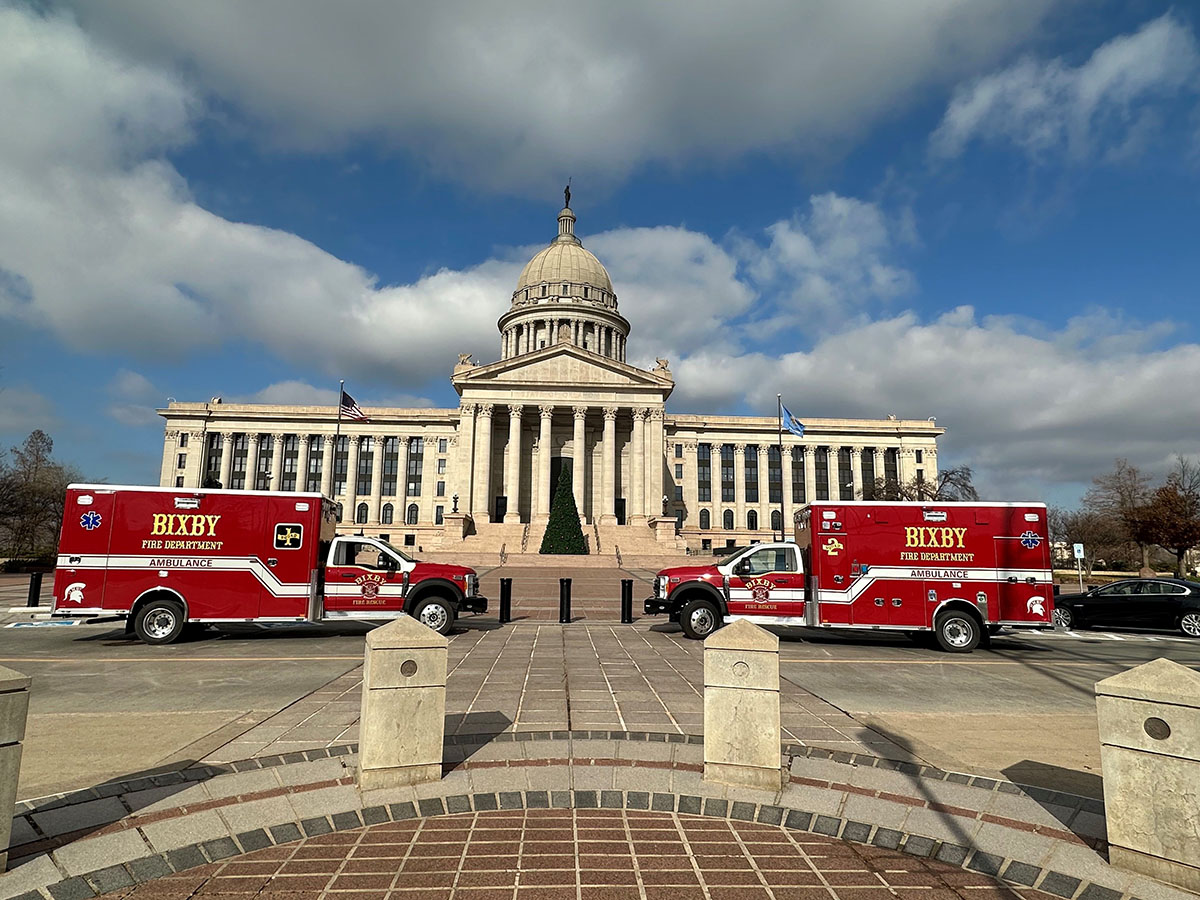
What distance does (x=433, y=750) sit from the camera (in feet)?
17.5

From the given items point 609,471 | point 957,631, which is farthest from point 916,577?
point 609,471

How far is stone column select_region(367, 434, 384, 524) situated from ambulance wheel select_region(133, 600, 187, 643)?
70637 millimetres

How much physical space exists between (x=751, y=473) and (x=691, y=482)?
8158mm

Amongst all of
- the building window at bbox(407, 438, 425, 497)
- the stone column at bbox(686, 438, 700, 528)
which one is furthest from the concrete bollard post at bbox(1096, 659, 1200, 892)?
the building window at bbox(407, 438, 425, 497)

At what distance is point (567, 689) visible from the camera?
9.00 m

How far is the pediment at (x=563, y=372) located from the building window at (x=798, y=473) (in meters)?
28.1

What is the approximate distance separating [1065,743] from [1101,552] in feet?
226

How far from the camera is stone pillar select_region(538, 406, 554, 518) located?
2516 inches

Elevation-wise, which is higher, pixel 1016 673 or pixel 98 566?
pixel 98 566

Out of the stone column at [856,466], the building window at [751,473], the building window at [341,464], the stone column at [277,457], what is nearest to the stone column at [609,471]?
the building window at [751,473]

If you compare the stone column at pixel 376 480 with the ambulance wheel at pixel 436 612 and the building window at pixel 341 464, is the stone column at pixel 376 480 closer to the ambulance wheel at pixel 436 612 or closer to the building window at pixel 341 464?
the building window at pixel 341 464

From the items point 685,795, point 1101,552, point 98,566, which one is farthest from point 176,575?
point 1101,552

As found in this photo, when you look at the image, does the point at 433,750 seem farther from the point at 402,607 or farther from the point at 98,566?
the point at 98,566

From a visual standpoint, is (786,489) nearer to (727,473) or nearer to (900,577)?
(727,473)
